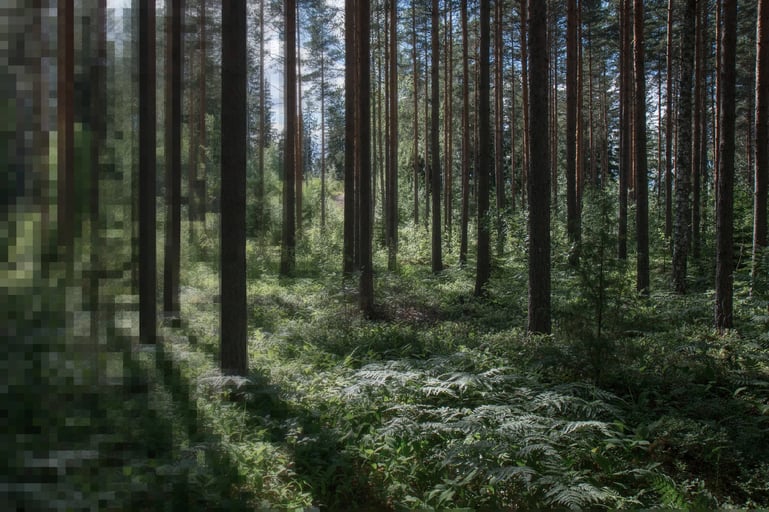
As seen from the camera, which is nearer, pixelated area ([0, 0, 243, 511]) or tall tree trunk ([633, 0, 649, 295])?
pixelated area ([0, 0, 243, 511])

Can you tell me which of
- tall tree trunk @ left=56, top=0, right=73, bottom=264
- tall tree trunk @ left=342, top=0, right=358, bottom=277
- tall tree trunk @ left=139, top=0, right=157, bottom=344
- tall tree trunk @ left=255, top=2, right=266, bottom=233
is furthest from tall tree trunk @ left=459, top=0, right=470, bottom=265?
tall tree trunk @ left=56, top=0, right=73, bottom=264

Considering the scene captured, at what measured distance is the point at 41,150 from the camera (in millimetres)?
4137

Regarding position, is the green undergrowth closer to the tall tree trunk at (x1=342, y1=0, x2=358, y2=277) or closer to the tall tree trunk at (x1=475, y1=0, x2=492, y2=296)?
the tall tree trunk at (x1=475, y1=0, x2=492, y2=296)

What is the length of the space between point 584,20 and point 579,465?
21263mm

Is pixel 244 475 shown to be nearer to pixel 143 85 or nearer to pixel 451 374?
pixel 451 374

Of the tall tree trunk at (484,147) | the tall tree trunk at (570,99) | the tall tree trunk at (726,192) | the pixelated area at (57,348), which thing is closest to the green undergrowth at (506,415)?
the tall tree trunk at (726,192)

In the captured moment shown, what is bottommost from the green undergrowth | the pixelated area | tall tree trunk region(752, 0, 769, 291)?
the green undergrowth

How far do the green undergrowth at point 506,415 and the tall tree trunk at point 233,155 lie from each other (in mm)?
1405

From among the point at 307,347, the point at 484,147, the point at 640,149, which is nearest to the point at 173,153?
the point at 307,347

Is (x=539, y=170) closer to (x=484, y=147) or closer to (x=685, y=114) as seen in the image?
(x=484, y=147)

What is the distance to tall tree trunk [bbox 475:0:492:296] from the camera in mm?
13617

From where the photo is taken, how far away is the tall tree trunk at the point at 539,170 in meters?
8.84

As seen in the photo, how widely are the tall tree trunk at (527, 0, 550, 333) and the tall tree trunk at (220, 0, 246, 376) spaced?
485 cm

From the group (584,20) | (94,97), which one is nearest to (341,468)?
(94,97)
